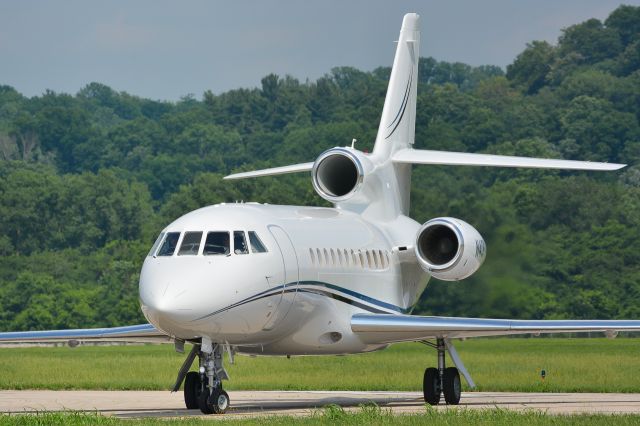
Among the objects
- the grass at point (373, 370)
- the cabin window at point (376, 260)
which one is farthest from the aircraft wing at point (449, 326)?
the grass at point (373, 370)

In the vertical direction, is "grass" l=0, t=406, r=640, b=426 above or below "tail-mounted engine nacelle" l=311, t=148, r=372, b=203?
below

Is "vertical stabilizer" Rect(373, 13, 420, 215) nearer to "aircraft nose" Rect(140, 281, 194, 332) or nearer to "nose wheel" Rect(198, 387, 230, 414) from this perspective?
"nose wheel" Rect(198, 387, 230, 414)

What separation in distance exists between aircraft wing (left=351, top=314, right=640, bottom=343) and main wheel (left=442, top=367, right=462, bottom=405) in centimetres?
97

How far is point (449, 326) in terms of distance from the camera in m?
25.0

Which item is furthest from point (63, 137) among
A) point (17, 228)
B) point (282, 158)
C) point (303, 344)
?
point (303, 344)

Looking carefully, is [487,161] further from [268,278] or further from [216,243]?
[216,243]

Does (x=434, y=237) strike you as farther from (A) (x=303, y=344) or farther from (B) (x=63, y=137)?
(B) (x=63, y=137)

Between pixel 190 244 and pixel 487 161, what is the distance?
6.89 metres

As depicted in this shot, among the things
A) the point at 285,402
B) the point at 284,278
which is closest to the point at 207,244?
the point at 284,278

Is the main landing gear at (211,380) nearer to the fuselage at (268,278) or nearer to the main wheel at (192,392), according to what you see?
the fuselage at (268,278)

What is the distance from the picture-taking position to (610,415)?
820 inches

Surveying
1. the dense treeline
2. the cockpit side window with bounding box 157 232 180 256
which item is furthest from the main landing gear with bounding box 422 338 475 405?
the dense treeline

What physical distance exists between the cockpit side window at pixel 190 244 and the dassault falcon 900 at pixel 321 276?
Answer: 2cm

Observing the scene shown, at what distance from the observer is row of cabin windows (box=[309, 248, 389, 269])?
82.0 feet
